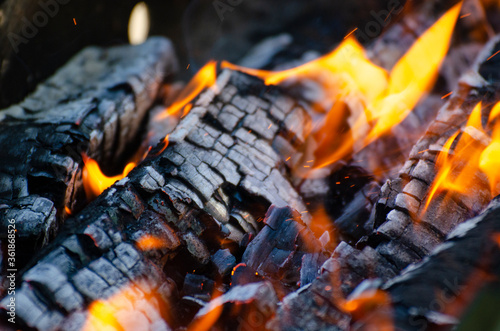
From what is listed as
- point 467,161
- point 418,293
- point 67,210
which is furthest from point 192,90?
point 418,293

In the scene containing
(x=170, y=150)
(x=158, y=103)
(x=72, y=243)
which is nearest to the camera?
(x=72, y=243)

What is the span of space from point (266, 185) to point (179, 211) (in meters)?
0.66

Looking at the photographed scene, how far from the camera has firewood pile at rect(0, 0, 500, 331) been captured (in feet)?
5.24

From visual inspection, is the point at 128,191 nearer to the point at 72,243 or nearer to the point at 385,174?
the point at 72,243

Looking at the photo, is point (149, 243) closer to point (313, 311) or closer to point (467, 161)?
point (313, 311)

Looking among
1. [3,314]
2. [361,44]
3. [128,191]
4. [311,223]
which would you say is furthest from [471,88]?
[3,314]

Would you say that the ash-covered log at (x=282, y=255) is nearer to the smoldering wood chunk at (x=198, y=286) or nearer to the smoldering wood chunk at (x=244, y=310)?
the smoldering wood chunk at (x=198, y=286)

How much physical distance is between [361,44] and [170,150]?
2304 millimetres

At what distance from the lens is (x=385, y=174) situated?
8.86 ft

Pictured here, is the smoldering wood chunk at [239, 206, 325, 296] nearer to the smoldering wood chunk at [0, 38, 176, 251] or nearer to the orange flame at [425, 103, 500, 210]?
the orange flame at [425, 103, 500, 210]

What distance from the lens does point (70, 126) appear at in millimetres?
2393

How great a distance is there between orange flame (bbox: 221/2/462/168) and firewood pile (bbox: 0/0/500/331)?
16 mm

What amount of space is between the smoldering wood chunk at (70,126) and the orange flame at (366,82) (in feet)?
3.00

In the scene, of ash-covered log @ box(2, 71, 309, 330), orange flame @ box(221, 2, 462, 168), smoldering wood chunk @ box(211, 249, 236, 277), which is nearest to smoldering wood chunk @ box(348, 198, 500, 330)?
smoldering wood chunk @ box(211, 249, 236, 277)
